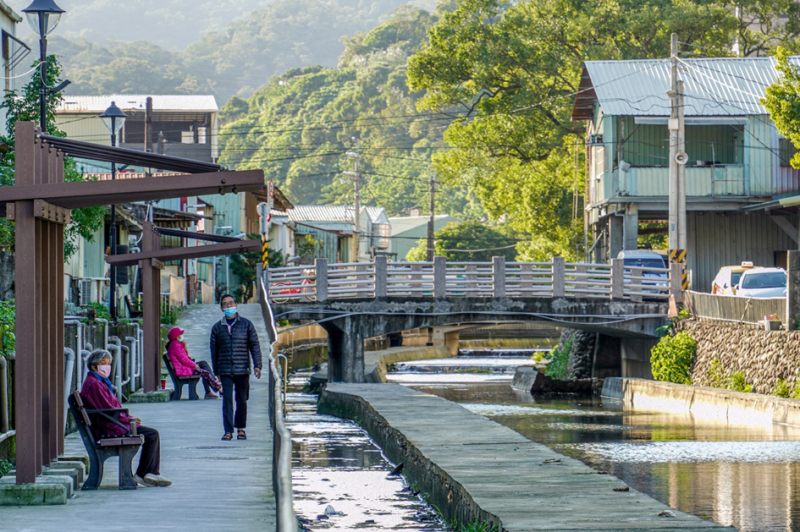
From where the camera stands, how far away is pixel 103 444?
9383 mm

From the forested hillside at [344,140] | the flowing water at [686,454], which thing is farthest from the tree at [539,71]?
the forested hillside at [344,140]

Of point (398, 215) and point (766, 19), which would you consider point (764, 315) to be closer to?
point (766, 19)

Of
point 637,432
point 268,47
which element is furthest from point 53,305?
point 268,47

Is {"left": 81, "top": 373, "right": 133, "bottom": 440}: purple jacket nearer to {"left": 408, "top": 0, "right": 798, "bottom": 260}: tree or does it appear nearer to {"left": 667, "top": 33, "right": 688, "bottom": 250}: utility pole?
{"left": 667, "top": 33, "right": 688, "bottom": 250}: utility pole

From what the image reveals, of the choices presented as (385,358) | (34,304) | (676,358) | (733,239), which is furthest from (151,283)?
(385,358)

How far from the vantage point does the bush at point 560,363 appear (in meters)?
36.1

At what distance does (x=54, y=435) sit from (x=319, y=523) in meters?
3.78

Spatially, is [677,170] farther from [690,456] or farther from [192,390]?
[192,390]

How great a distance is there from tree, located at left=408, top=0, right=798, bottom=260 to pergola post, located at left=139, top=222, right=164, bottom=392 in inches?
A: 1054

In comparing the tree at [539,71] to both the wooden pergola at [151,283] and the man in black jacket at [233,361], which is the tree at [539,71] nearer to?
the wooden pergola at [151,283]

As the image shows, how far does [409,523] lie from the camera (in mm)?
12469

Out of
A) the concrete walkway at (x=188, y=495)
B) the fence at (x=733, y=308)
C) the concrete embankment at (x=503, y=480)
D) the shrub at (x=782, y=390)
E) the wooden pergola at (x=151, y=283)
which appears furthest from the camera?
the fence at (x=733, y=308)

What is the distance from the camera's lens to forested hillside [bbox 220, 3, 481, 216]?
9081 cm

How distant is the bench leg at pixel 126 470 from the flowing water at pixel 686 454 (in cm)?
609
